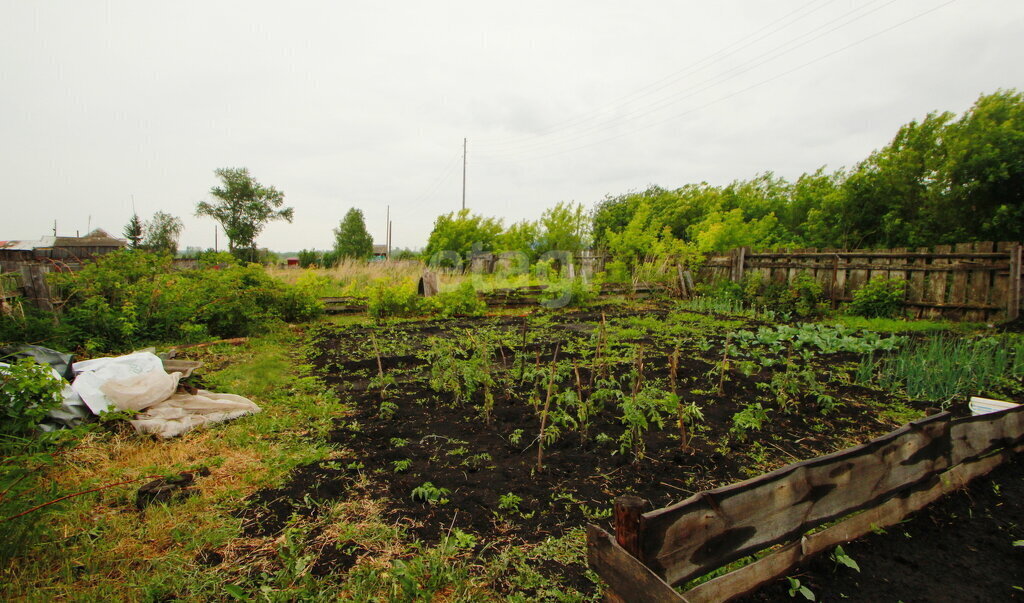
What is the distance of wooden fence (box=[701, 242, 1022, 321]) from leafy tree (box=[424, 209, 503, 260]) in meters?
13.9

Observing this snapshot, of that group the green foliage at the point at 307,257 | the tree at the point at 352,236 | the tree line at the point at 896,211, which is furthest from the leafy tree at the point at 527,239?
the tree at the point at 352,236

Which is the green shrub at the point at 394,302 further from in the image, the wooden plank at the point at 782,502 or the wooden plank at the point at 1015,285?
the wooden plank at the point at 1015,285

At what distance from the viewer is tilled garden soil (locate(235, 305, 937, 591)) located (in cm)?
235

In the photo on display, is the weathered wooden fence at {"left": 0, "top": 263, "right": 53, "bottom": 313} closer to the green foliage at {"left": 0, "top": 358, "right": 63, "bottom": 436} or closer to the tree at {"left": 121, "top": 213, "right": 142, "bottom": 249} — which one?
the green foliage at {"left": 0, "top": 358, "right": 63, "bottom": 436}

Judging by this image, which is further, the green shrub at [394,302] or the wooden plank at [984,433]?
the green shrub at [394,302]

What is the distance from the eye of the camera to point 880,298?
8.64 metres

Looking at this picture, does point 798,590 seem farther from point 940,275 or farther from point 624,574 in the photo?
point 940,275

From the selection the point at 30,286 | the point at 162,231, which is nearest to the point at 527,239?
the point at 30,286

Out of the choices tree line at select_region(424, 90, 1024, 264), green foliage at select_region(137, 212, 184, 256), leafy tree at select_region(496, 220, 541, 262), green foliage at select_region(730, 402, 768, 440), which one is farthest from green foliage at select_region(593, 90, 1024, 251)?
green foliage at select_region(137, 212, 184, 256)

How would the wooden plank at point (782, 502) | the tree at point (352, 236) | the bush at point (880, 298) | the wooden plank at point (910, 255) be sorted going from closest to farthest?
the wooden plank at point (782, 502) → the wooden plank at point (910, 255) → the bush at point (880, 298) → the tree at point (352, 236)

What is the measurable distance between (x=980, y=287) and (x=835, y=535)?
350 inches

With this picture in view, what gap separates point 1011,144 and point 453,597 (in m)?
17.0

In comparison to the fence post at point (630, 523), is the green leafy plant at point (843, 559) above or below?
below

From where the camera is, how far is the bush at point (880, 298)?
849cm
